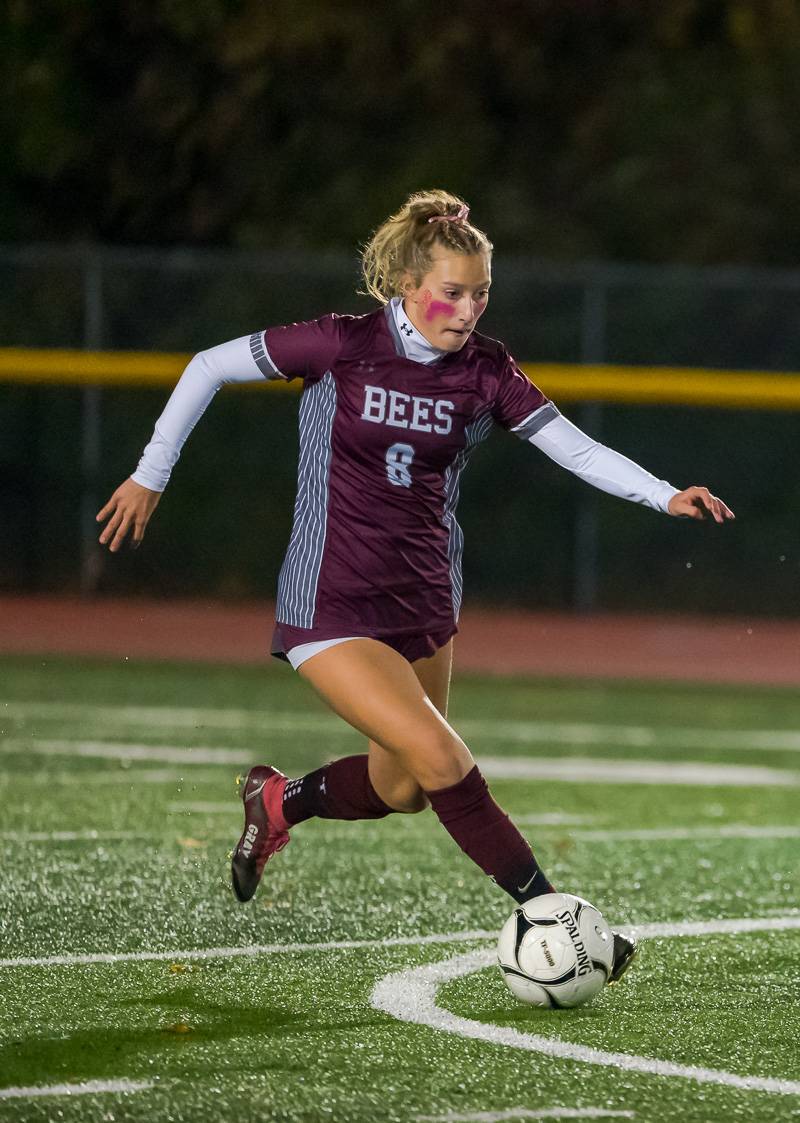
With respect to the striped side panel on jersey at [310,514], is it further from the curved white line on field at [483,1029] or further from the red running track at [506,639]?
the red running track at [506,639]

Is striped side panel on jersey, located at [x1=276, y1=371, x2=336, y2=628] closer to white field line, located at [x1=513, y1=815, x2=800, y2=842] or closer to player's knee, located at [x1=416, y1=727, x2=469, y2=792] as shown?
player's knee, located at [x1=416, y1=727, x2=469, y2=792]

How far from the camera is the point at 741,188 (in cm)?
1995

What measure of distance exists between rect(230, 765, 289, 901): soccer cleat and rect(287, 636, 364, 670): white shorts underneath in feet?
2.90

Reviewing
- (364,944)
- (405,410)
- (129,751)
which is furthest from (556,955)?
(129,751)

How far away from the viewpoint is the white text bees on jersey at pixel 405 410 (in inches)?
196

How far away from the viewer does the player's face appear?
4.90 metres

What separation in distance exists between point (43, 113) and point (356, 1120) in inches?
703

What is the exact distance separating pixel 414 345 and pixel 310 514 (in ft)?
1.64

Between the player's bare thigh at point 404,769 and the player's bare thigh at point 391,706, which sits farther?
the player's bare thigh at point 404,769

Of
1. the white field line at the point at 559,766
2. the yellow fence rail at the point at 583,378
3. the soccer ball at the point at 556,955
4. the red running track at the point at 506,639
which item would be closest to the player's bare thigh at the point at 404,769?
the soccer ball at the point at 556,955

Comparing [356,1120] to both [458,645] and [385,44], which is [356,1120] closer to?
[458,645]

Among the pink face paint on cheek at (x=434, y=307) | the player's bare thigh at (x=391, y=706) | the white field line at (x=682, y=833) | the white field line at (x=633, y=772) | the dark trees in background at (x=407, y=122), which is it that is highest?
the dark trees in background at (x=407, y=122)

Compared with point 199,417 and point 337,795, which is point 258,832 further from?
point 199,417

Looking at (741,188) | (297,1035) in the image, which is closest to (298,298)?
(741,188)
